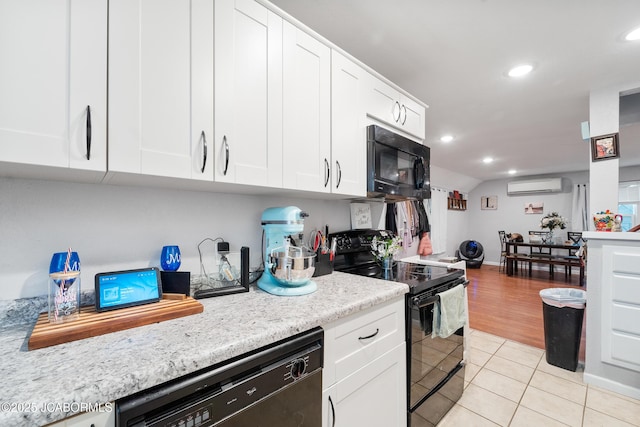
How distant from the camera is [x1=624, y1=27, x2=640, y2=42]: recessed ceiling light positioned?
1.57 metres

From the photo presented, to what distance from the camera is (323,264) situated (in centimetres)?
159

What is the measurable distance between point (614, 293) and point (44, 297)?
3.23 meters

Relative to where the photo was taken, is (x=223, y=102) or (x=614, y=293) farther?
(x=614, y=293)

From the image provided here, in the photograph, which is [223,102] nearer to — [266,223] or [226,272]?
[266,223]

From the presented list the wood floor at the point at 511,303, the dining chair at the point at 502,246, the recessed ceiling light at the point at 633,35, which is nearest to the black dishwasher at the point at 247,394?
the recessed ceiling light at the point at 633,35

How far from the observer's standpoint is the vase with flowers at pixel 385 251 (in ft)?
5.98

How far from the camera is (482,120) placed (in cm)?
303

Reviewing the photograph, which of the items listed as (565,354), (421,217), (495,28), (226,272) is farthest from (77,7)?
(421,217)

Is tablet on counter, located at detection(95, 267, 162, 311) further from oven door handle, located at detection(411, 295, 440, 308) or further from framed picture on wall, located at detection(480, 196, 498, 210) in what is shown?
framed picture on wall, located at detection(480, 196, 498, 210)

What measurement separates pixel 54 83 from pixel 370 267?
180cm

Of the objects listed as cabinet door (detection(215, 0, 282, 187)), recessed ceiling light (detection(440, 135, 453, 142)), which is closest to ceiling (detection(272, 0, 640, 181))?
cabinet door (detection(215, 0, 282, 187))

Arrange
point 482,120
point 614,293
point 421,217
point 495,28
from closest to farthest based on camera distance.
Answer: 1. point 495,28
2. point 614,293
3. point 482,120
4. point 421,217

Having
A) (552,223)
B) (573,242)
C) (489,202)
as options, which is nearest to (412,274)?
(552,223)

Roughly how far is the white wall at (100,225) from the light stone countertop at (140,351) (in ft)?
0.55
